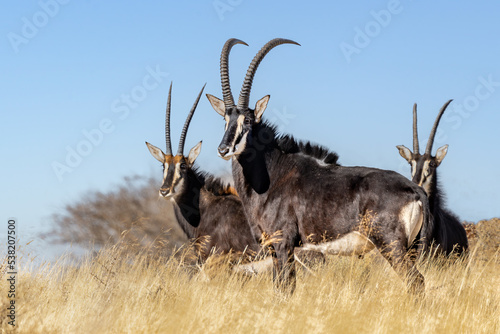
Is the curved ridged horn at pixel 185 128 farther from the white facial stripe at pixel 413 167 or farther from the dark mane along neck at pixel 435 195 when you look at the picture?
the dark mane along neck at pixel 435 195

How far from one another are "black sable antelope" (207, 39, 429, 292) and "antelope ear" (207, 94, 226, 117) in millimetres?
13

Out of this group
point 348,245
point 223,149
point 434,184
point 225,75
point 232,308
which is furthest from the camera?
point 434,184

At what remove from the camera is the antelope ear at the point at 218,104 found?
7.86m

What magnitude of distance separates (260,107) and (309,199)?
4.37ft

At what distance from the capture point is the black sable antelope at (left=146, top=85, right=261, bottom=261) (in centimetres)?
879

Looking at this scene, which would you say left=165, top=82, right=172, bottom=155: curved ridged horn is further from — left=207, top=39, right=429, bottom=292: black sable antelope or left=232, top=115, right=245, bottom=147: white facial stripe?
left=232, top=115, right=245, bottom=147: white facial stripe

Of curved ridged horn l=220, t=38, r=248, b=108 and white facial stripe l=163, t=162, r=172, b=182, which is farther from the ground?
curved ridged horn l=220, t=38, r=248, b=108

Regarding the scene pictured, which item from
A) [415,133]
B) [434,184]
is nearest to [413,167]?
[434,184]

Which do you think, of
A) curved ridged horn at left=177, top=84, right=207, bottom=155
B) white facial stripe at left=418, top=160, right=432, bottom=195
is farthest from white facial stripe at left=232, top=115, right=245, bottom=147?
white facial stripe at left=418, top=160, right=432, bottom=195

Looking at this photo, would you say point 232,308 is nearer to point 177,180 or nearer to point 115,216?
point 177,180

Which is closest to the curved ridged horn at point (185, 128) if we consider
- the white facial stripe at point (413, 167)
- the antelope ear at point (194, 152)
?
the antelope ear at point (194, 152)

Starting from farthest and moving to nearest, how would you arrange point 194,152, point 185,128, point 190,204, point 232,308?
point 185,128 → point 194,152 → point 190,204 → point 232,308

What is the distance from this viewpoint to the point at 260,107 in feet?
24.7

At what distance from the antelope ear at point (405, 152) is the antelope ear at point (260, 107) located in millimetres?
4483
